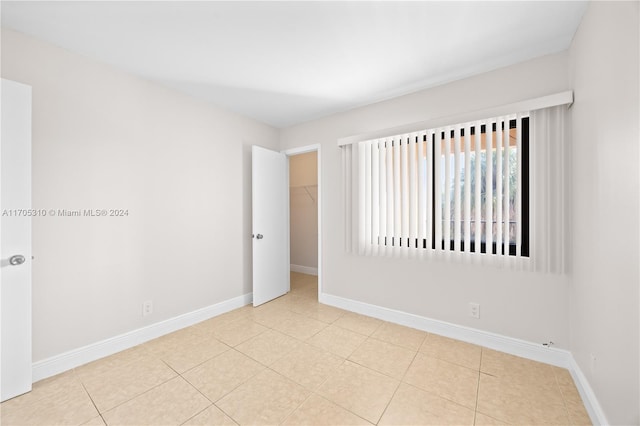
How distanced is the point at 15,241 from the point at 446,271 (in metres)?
3.32

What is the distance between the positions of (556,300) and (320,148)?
9.08 ft

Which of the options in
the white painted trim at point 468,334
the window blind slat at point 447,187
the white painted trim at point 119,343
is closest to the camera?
the white painted trim at point 119,343

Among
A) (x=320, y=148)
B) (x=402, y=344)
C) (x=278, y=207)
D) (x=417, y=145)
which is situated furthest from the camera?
(x=278, y=207)

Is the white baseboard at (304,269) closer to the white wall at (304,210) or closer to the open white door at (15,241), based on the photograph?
the white wall at (304,210)

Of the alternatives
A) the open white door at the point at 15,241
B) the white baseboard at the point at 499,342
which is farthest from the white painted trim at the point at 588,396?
the open white door at the point at 15,241

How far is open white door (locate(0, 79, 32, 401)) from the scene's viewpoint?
1619 mm

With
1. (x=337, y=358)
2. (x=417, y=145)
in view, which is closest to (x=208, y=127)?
(x=417, y=145)

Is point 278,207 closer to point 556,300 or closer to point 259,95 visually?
point 259,95

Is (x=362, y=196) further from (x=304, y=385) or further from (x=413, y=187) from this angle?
(x=304, y=385)

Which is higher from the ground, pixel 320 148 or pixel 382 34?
pixel 382 34

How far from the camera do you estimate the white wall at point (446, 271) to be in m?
2.03

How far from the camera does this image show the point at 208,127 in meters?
2.95

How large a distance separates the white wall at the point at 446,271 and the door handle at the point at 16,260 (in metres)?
2.63

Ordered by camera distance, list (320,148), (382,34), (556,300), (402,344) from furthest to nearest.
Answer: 1. (320,148)
2. (402,344)
3. (556,300)
4. (382,34)
